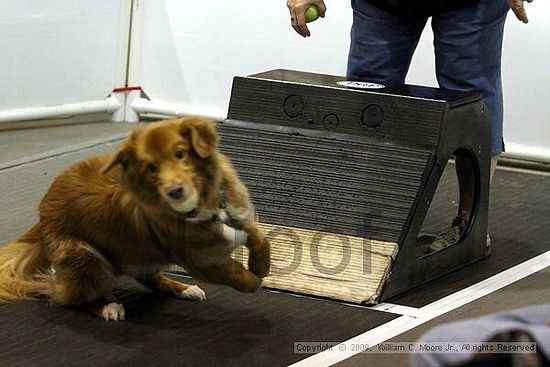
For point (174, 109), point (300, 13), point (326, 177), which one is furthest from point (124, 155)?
point (174, 109)

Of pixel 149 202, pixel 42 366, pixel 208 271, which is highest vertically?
pixel 149 202

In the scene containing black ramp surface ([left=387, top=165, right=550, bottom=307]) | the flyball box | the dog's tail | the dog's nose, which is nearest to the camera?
the dog's nose

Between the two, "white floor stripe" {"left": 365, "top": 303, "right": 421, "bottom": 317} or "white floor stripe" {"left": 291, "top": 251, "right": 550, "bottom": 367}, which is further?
"white floor stripe" {"left": 365, "top": 303, "right": 421, "bottom": 317}

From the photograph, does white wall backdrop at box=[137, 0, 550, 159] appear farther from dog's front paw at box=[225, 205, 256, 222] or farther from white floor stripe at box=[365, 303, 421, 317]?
dog's front paw at box=[225, 205, 256, 222]

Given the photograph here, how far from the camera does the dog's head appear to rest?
2420mm

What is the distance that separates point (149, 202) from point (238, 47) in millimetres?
2584

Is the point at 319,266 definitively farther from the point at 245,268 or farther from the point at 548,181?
the point at 548,181

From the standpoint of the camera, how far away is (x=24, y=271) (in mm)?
2857

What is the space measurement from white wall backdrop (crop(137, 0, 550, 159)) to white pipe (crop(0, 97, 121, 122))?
20 centimetres

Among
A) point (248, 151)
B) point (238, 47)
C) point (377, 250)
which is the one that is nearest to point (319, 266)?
point (377, 250)

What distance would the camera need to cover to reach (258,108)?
3240mm

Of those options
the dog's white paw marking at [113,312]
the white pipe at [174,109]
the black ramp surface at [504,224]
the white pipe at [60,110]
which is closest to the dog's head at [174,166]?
the dog's white paw marking at [113,312]

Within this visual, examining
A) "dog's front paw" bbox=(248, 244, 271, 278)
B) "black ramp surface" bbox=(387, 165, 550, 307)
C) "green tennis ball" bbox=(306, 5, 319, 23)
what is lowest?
"black ramp surface" bbox=(387, 165, 550, 307)

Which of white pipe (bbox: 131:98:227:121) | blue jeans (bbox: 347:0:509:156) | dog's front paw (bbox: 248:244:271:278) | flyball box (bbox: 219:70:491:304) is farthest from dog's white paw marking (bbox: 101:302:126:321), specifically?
white pipe (bbox: 131:98:227:121)
